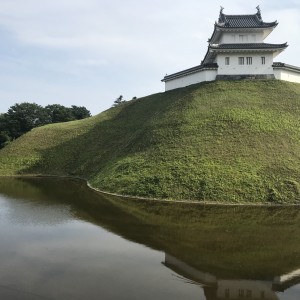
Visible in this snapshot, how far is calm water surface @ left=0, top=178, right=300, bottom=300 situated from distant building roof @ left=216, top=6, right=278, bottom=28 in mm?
32568

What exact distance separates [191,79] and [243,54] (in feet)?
27.2

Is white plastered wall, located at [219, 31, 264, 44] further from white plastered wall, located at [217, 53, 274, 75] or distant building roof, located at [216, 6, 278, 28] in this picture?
white plastered wall, located at [217, 53, 274, 75]

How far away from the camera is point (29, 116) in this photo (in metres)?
82.4

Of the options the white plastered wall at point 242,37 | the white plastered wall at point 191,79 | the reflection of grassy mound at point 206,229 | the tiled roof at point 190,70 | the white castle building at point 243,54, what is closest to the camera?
the reflection of grassy mound at point 206,229

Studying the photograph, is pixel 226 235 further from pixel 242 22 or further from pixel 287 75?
pixel 242 22

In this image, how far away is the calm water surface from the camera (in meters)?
12.6

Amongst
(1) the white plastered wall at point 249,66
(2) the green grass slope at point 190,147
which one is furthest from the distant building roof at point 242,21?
(2) the green grass slope at point 190,147

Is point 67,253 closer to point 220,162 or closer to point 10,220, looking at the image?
point 10,220

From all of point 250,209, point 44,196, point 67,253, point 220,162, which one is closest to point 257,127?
point 220,162

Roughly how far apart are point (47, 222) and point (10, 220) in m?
2.47

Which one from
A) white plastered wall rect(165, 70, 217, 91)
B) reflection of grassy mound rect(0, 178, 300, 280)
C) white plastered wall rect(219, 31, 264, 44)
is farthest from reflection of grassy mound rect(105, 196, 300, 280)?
white plastered wall rect(219, 31, 264, 44)

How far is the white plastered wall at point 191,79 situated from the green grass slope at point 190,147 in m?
1.43

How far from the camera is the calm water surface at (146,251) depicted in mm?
12609

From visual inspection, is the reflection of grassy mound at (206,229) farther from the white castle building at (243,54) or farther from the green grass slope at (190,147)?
the white castle building at (243,54)
